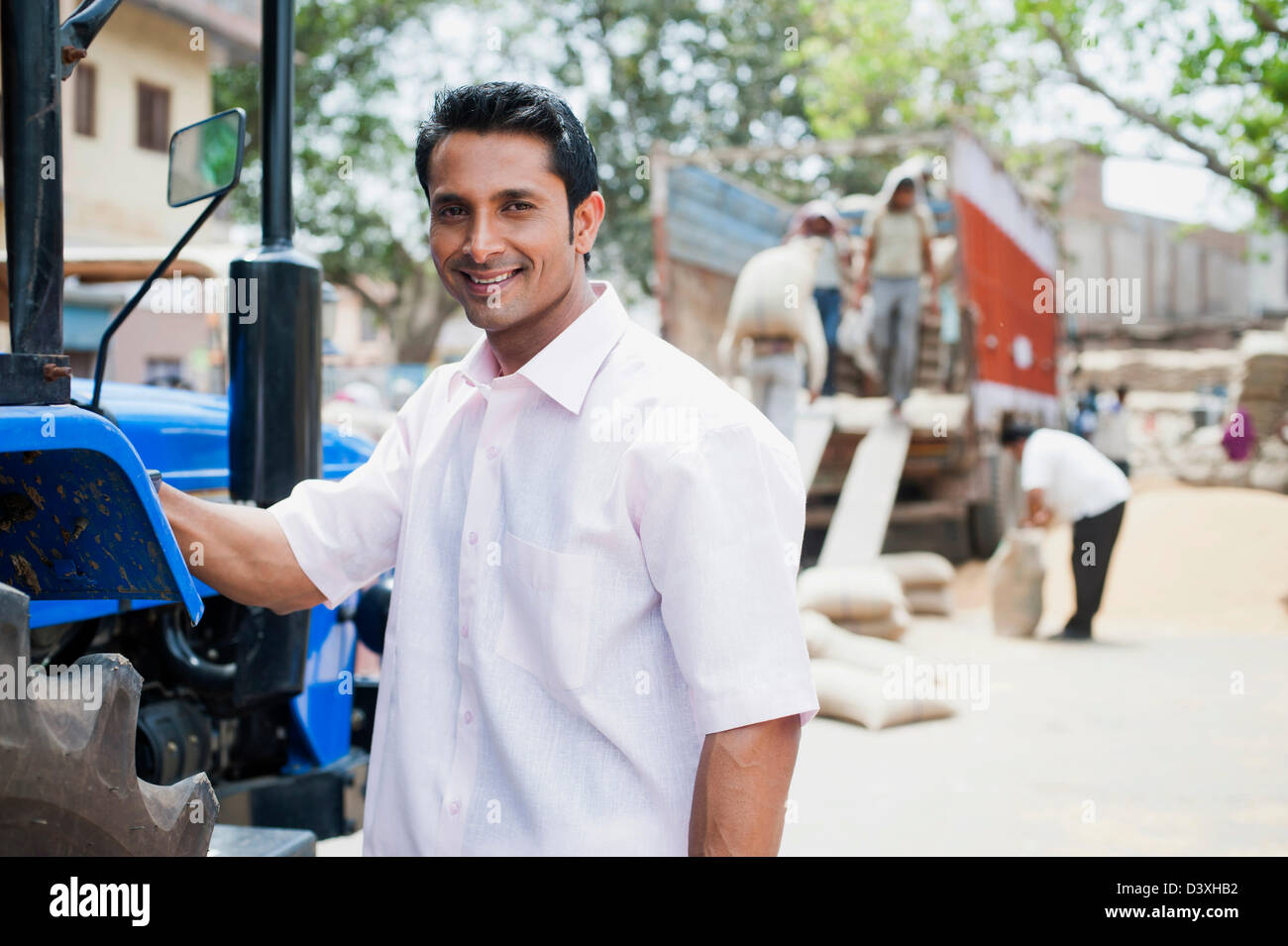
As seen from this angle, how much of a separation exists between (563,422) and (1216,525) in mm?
11486

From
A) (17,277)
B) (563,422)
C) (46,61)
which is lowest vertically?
(563,422)

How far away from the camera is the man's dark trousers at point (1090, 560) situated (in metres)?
8.31

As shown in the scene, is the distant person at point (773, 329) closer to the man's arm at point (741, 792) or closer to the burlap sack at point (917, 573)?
the burlap sack at point (917, 573)

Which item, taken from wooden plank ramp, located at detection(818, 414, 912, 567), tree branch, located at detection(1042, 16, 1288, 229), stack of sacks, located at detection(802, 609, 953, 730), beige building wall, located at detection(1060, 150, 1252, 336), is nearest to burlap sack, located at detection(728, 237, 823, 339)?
wooden plank ramp, located at detection(818, 414, 912, 567)

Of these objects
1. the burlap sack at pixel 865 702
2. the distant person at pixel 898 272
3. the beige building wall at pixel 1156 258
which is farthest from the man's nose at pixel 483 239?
the beige building wall at pixel 1156 258

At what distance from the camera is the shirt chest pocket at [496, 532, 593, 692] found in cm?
178

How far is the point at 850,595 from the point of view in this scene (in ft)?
24.9

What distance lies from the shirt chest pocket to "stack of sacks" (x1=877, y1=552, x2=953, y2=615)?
742cm

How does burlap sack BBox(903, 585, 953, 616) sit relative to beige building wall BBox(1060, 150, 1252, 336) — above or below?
below

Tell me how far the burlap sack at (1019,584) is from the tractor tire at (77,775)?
7.17 meters

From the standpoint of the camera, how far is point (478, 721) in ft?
6.04

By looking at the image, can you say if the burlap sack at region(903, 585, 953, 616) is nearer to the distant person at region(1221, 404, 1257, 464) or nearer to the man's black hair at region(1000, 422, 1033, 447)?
the man's black hair at region(1000, 422, 1033, 447)
